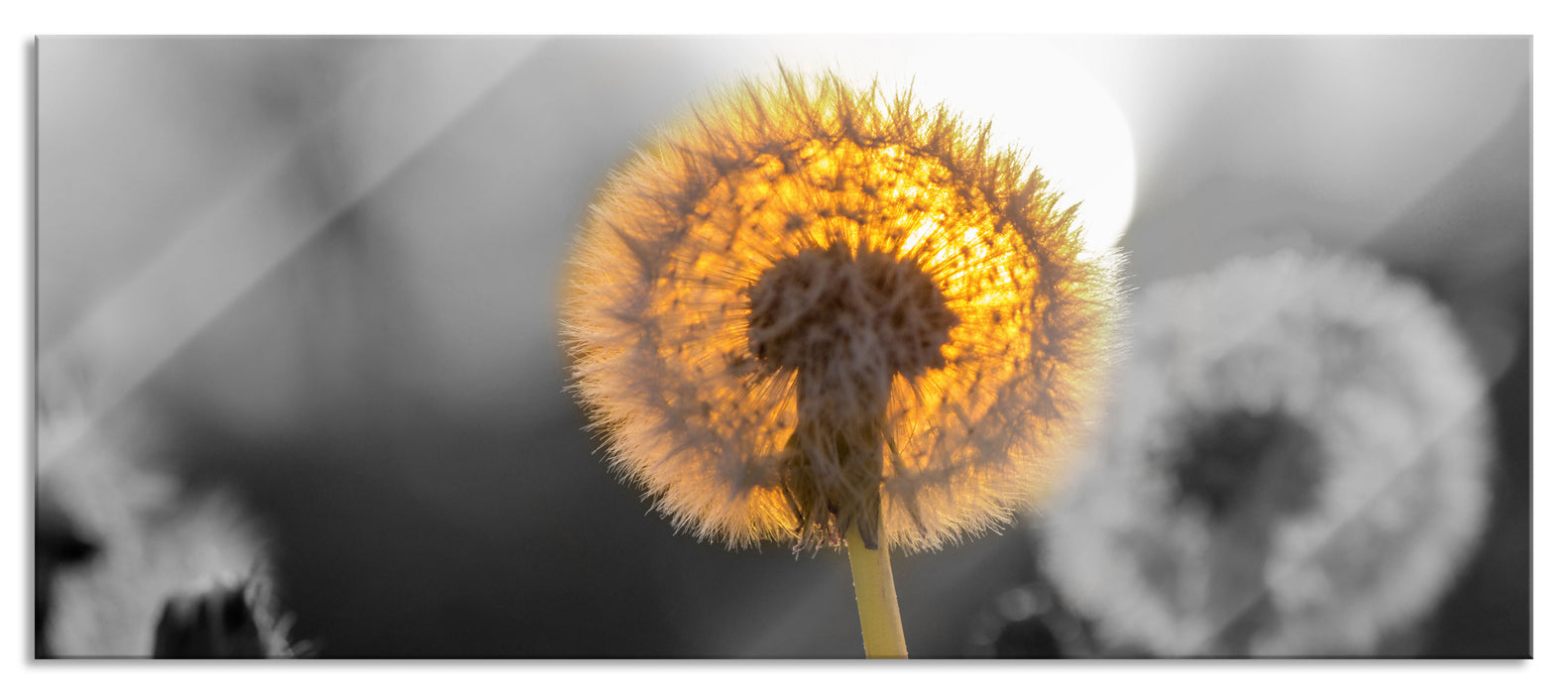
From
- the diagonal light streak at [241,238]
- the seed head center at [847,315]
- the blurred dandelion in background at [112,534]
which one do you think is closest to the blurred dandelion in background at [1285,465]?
the seed head center at [847,315]

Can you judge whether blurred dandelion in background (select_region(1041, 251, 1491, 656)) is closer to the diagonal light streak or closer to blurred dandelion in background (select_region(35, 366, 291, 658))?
the diagonal light streak

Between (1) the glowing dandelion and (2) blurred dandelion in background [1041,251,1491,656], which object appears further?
(2) blurred dandelion in background [1041,251,1491,656]

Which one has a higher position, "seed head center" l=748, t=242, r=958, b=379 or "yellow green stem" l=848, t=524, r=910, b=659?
"seed head center" l=748, t=242, r=958, b=379

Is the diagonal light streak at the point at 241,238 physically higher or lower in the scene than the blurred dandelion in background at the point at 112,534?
higher

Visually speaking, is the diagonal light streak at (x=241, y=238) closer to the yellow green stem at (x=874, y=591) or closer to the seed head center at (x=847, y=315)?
the seed head center at (x=847, y=315)

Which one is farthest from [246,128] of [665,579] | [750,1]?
[665,579]

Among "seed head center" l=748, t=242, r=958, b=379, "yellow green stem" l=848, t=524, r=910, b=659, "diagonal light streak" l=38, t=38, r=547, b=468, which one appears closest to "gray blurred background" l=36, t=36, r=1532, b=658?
"diagonal light streak" l=38, t=38, r=547, b=468
